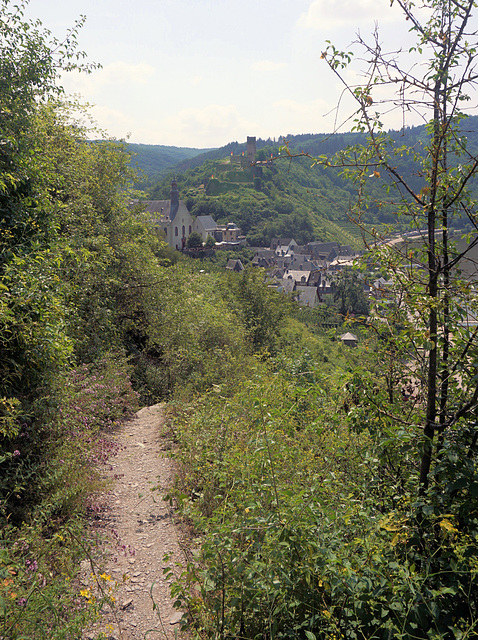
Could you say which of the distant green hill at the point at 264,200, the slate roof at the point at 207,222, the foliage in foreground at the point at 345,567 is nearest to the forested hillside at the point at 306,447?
the foliage in foreground at the point at 345,567

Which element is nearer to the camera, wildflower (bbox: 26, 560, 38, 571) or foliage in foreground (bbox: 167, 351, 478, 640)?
foliage in foreground (bbox: 167, 351, 478, 640)

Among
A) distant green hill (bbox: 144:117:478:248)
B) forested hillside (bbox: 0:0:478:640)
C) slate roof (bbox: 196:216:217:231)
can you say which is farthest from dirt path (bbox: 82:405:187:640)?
distant green hill (bbox: 144:117:478:248)

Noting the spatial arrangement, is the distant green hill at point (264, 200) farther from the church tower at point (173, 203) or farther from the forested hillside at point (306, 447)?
the forested hillside at point (306, 447)

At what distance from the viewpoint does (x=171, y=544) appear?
14.3 ft

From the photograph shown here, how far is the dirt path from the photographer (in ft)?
11.0

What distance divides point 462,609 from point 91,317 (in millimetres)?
8541

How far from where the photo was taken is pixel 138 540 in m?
4.43

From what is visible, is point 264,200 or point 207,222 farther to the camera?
point 264,200

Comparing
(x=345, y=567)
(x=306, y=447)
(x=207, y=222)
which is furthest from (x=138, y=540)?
(x=207, y=222)

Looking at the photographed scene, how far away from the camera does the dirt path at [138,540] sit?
3.35m

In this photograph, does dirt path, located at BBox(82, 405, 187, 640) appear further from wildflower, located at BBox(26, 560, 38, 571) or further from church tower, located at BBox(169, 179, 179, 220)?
church tower, located at BBox(169, 179, 179, 220)

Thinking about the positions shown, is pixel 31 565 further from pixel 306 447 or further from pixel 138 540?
pixel 306 447

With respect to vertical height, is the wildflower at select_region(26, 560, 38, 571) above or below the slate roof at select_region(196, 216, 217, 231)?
below

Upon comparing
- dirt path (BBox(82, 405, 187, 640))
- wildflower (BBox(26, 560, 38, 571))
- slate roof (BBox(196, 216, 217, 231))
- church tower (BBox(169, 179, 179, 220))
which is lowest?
dirt path (BBox(82, 405, 187, 640))
